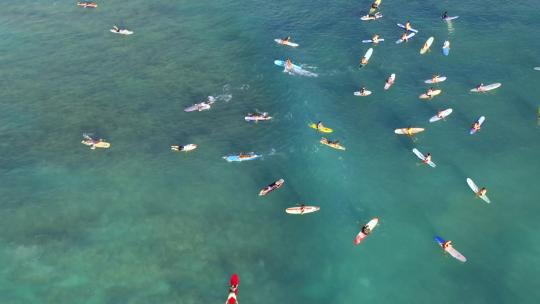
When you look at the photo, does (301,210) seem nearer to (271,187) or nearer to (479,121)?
(271,187)

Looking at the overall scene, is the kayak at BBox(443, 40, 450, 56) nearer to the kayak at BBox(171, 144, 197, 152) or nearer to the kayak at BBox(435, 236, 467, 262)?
the kayak at BBox(435, 236, 467, 262)

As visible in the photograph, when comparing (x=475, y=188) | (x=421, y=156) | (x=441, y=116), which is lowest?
(x=475, y=188)

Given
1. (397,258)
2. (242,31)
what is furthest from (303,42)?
(397,258)

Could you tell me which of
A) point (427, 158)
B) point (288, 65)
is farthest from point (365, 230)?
point (288, 65)

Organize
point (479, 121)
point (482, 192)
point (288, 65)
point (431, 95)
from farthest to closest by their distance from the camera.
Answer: point (288, 65) < point (431, 95) < point (479, 121) < point (482, 192)

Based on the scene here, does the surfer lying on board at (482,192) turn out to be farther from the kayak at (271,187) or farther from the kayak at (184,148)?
the kayak at (184,148)

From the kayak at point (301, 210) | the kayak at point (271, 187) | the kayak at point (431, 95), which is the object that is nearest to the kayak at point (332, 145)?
the kayak at point (271, 187)

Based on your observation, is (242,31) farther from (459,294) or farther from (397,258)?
(459,294)

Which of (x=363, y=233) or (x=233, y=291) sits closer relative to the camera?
(x=233, y=291)
